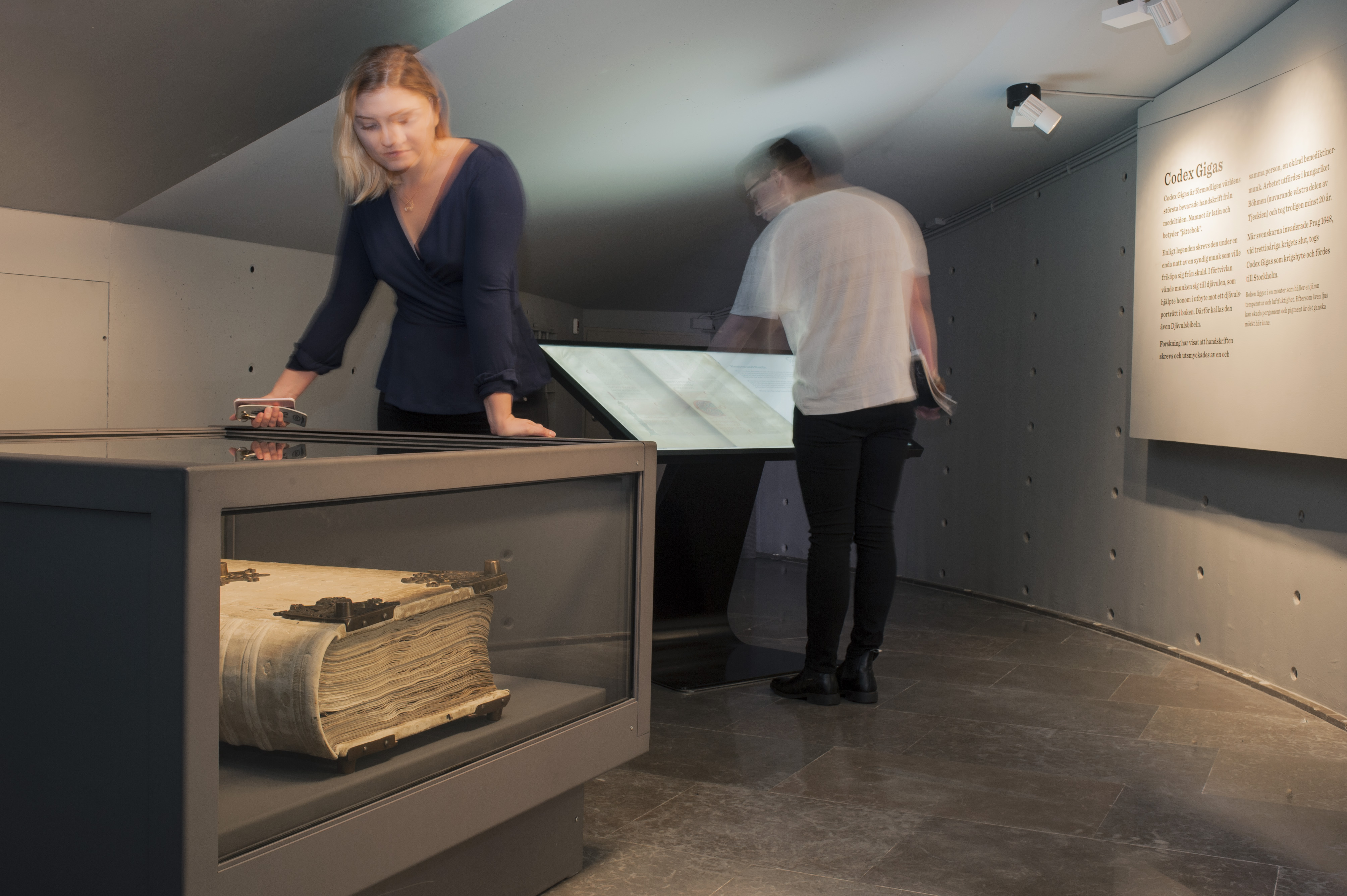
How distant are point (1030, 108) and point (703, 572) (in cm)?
199

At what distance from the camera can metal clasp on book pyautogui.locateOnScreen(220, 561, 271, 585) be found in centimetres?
86

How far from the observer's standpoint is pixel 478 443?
1191mm

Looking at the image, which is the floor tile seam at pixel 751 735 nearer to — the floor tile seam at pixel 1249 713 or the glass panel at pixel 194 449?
the floor tile seam at pixel 1249 713

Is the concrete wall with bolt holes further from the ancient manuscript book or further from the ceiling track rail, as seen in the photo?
the ancient manuscript book

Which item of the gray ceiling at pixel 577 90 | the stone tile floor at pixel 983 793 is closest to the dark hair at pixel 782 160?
the gray ceiling at pixel 577 90

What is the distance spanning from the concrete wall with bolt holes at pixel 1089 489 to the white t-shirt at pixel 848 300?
1.21m

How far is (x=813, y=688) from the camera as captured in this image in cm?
278

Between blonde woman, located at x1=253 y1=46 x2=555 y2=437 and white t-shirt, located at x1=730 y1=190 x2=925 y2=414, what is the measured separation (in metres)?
1.08

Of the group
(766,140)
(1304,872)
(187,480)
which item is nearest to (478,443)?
(187,480)

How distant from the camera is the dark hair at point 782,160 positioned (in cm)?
280

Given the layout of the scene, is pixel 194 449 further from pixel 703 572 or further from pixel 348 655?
pixel 703 572

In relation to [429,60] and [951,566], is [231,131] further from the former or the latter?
[951,566]

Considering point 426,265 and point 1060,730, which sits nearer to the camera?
point 426,265

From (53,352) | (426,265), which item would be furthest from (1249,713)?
(53,352)
